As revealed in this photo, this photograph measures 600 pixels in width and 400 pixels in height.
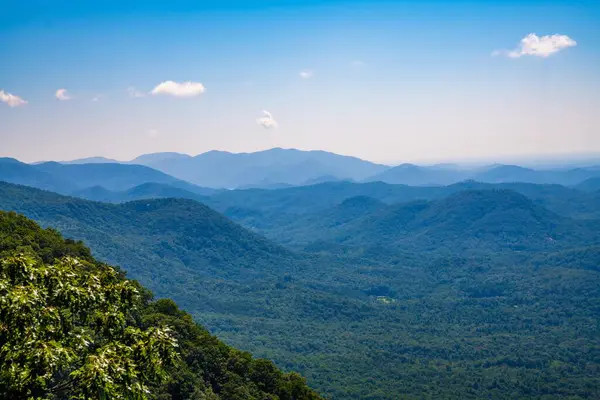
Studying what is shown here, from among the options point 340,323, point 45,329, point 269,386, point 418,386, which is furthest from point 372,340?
point 45,329

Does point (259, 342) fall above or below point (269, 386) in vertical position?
below

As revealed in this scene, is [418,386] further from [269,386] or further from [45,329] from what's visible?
[45,329]

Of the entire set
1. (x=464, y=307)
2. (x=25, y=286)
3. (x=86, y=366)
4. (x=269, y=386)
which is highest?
(x=25, y=286)

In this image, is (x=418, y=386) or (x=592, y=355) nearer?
(x=418, y=386)

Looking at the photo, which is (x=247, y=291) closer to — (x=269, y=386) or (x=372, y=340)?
(x=372, y=340)

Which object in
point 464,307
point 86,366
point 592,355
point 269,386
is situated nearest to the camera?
point 86,366

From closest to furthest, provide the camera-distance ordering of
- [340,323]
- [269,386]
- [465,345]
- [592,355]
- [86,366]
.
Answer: [86,366], [269,386], [592,355], [465,345], [340,323]
